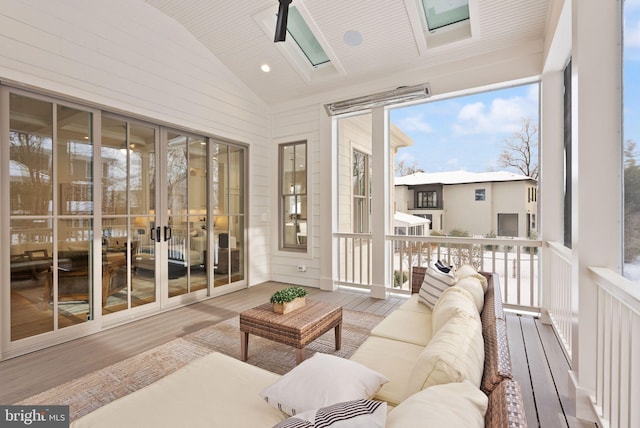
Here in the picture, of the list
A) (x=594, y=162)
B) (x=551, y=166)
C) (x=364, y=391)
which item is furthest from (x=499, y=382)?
(x=551, y=166)

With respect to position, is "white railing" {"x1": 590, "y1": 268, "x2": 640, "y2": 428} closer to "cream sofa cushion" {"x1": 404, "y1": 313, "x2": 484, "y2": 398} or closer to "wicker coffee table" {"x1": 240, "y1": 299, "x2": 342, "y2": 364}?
"cream sofa cushion" {"x1": 404, "y1": 313, "x2": 484, "y2": 398}

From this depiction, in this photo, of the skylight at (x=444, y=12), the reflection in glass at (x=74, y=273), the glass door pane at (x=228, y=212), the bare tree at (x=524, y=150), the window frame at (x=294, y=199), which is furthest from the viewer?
the window frame at (x=294, y=199)

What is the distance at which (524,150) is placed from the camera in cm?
372

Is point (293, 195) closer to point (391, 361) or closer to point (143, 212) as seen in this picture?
point (143, 212)

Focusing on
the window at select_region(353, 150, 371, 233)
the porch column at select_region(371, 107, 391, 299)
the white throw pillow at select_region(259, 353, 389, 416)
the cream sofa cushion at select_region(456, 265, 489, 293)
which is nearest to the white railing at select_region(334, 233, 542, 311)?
the porch column at select_region(371, 107, 391, 299)

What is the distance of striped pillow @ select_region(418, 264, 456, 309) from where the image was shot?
269 centimetres

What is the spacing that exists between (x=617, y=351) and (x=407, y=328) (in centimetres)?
115

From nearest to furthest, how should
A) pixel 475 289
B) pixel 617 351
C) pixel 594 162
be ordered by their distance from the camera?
1. pixel 617 351
2. pixel 594 162
3. pixel 475 289

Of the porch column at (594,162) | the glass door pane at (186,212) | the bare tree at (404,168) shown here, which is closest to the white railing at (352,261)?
the bare tree at (404,168)

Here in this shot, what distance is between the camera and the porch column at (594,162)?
1.89 metres

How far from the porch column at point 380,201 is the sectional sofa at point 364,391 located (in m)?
2.60

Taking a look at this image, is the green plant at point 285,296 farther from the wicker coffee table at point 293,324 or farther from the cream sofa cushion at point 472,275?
the cream sofa cushion at point 472,275

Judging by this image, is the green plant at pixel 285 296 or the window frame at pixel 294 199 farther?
the window frame at pixel 294 199

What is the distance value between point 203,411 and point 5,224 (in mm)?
2736
